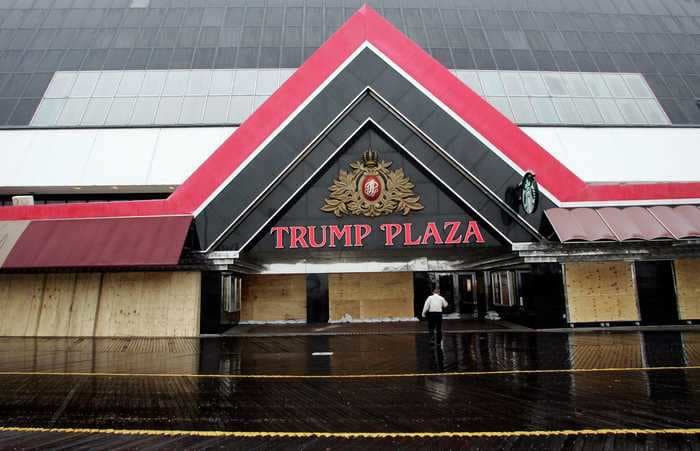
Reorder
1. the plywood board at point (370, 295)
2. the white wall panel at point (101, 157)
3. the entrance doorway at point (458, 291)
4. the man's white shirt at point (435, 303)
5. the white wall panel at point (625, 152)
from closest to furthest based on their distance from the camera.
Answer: the man's white shirt at point (435, 303) < the white wall panel at point (101, 157) < the white wall panel at point (625, 152) < the plywood board at point (370, 295) < the entrance doorway at point (458, 291)

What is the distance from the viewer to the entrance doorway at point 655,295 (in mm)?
15305

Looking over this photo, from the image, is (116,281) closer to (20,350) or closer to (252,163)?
(20,350)

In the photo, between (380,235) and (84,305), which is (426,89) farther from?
(84,305)

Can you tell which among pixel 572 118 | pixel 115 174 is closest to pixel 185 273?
pixel 115 174

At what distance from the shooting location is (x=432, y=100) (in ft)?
50.0

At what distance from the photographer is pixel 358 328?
17.2m

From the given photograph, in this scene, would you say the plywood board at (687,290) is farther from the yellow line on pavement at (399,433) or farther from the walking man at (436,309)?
the yellow line on pavement at (399,433)

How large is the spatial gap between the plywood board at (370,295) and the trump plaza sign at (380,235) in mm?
5464

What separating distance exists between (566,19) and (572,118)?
11.3 metres

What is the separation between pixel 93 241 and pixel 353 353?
9677 mm

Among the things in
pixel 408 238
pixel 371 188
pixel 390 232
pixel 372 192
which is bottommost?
pixel 408 238

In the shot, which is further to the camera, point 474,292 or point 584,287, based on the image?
point 474,292

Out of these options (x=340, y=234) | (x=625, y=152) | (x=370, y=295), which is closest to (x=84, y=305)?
(x=340, y=234)

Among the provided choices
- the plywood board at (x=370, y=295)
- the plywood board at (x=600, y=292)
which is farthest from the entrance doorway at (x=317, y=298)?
the plywood board at (x=600, y=292)
